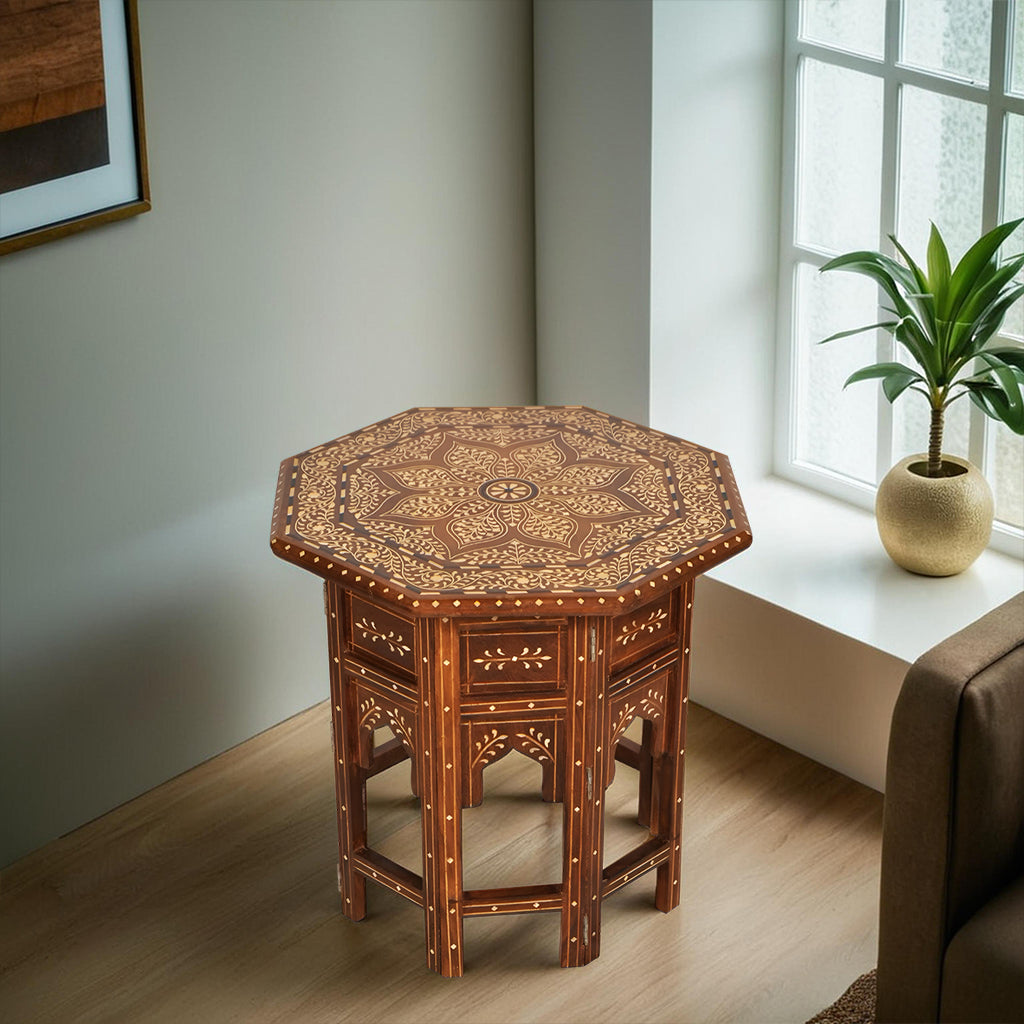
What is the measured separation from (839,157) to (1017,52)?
17.6 inches

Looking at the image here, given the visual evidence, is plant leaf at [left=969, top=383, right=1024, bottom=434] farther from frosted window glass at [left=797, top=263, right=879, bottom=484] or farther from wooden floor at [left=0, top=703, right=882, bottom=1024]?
wooden floor at [left=0, top=703, right=882, bottom=1024]

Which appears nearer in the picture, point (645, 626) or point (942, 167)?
point (645, 626)

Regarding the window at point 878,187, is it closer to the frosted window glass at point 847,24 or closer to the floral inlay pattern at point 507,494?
the frosted window glass at point 847,24

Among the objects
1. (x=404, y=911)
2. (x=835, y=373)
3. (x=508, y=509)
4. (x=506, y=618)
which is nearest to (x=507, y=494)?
(x=508, y=509)

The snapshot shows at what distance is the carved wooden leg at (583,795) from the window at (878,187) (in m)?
1.17

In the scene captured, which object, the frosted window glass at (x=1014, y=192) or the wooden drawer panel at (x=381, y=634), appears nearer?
the wooden drawer panel at (x=381, y=634)

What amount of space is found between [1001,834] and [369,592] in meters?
0.95

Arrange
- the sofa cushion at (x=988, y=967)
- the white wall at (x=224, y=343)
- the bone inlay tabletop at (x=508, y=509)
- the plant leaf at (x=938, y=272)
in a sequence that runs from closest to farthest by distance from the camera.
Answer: the sofa cushion at (x=988, y=967) < the bone inlay tabletop at (x=508, y=509) < the white wall at (x=224, y=343) < the plant leaf at (x=938, y=272)

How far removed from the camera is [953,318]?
272 centimetres

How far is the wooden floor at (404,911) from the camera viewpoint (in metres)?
2.42

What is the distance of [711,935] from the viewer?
2549 millimetres

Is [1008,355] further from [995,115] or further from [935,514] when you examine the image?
[995,115]

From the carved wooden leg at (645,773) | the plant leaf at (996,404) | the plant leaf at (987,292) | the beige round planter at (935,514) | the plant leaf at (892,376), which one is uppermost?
the plant leaf at (987,292)

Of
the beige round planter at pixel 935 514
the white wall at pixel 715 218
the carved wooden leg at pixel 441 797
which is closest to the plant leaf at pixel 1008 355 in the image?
the beige round planter at pixel 935 514
